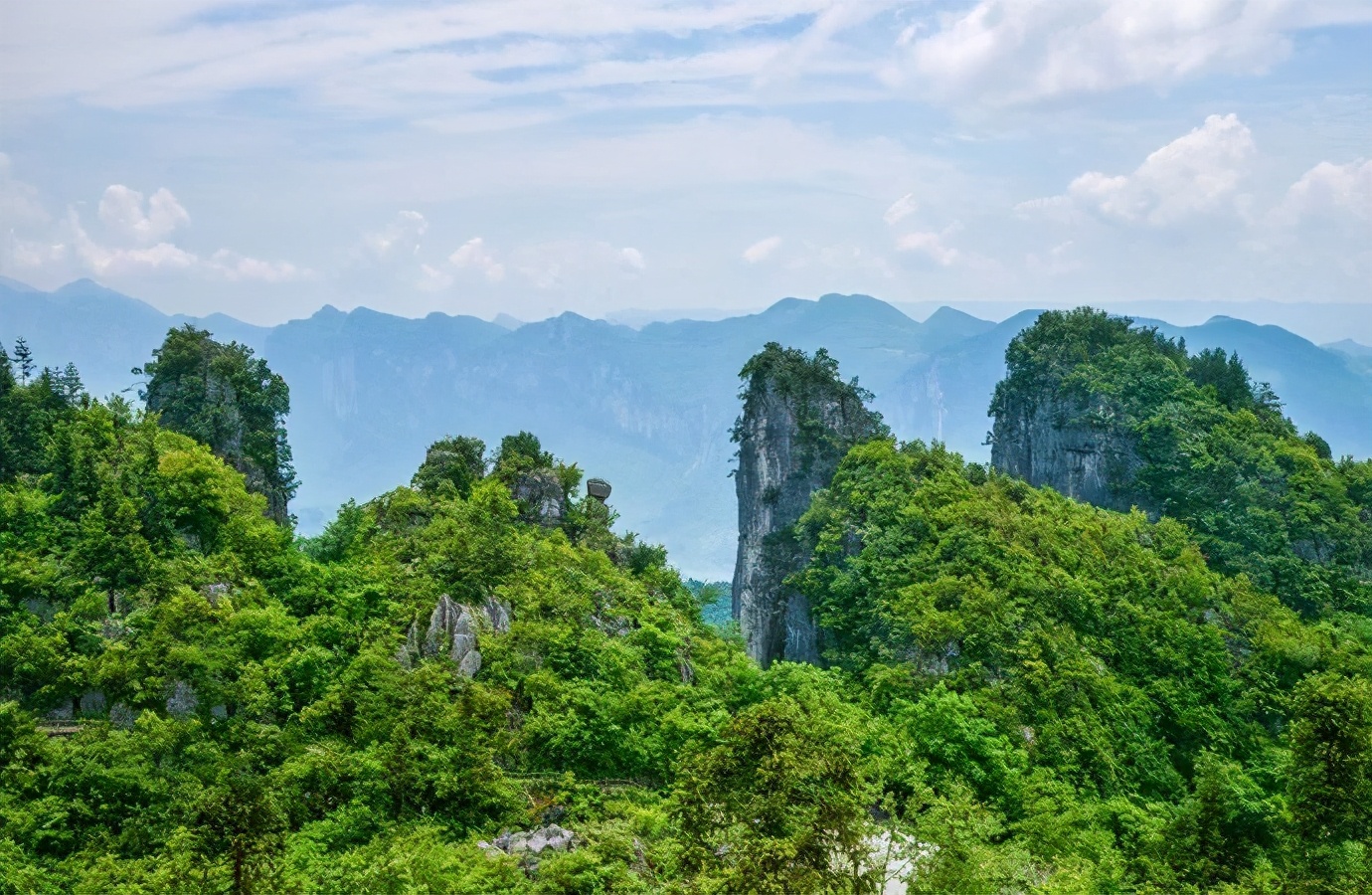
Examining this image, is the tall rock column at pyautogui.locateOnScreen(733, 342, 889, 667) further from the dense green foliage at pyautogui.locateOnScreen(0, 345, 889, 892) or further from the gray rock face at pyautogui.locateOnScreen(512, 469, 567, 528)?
the dense green foliage at pyautogui.locateOnScreen(0, 345, 889, 892)

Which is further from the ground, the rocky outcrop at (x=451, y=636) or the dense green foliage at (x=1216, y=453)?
the dense green foliage at (x=1216, y=453)

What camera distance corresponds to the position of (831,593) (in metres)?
35.9

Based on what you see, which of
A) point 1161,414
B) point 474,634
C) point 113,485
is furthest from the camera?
point 1161,414

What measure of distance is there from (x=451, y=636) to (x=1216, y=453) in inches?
1253

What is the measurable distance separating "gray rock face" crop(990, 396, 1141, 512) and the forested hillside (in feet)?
31.0

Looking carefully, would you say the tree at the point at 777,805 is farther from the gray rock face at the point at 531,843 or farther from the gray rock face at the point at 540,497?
the gray rock face at the point at 540,497

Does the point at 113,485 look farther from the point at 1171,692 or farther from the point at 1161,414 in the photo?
the point at 1161,414

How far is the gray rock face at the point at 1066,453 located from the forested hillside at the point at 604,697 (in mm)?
9435

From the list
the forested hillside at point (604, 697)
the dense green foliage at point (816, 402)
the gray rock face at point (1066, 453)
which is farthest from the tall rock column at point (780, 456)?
the gray rock face at point (1066, 453)

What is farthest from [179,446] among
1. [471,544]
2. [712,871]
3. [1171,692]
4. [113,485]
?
[1171,692]

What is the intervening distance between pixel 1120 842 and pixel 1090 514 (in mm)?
15733

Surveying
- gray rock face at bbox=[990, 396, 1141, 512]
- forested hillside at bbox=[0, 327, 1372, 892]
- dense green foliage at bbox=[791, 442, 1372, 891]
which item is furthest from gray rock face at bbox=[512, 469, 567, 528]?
gray rock face at bbox=[990, 396, 1141, 512]

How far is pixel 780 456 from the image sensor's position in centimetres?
4750

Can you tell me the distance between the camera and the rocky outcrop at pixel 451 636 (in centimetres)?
2556
